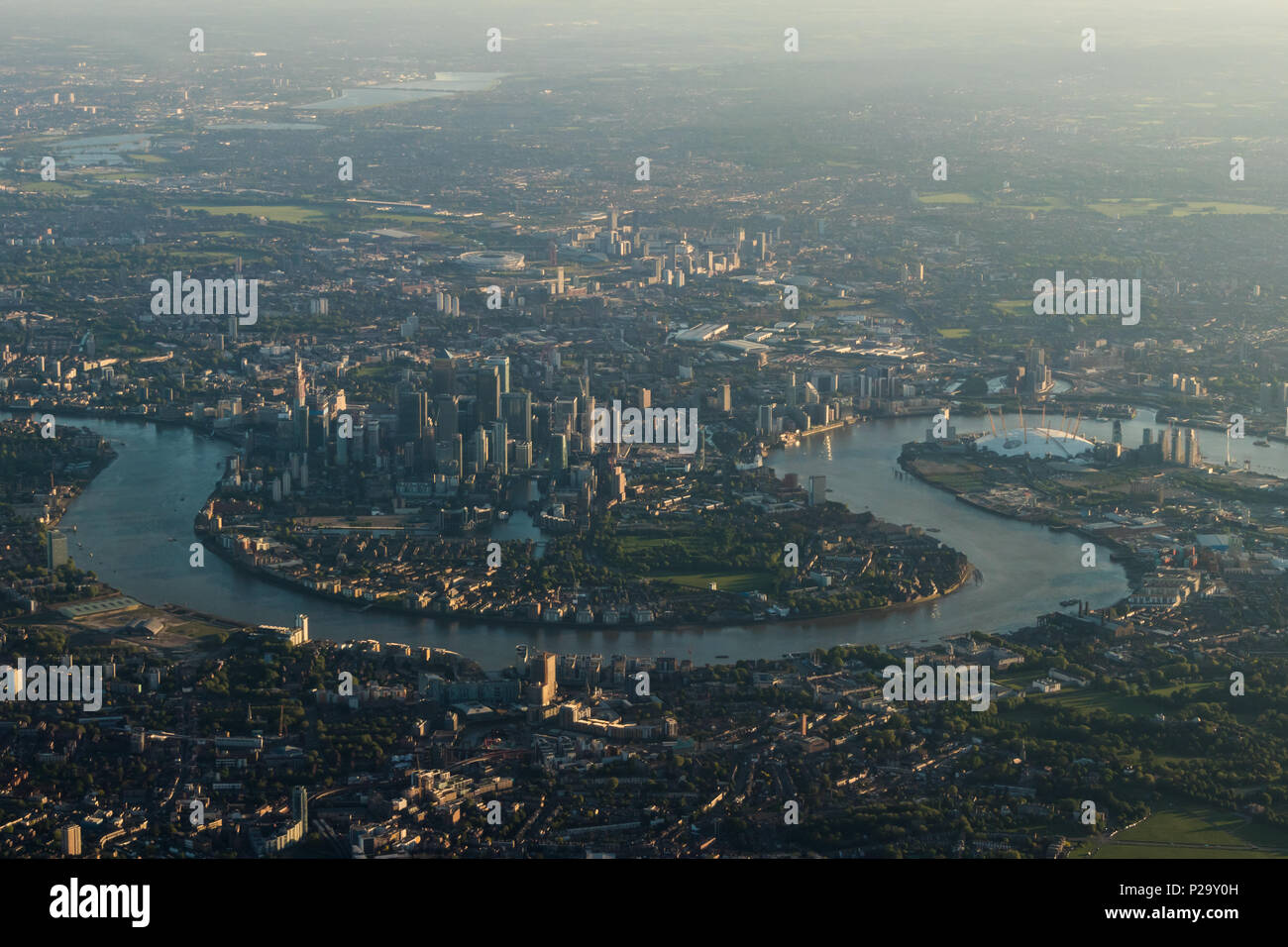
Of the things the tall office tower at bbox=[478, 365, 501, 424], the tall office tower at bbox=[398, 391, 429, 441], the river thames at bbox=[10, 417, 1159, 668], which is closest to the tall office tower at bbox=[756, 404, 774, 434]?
the river thames at bbox=[10, 417, 1159, 668]

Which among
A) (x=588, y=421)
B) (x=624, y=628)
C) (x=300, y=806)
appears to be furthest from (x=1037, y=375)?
(x=300, y=806)

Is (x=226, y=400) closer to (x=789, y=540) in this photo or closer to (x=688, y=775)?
(x=789, y=540)

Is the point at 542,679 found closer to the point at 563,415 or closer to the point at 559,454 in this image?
the point at 559,454

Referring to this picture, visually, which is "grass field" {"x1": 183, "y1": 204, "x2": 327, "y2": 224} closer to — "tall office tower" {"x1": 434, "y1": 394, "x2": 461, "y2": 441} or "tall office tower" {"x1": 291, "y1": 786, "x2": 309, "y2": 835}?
"tall office tower" {"x1": 434, "y1": 394, "x2": 461, "y2": 441}

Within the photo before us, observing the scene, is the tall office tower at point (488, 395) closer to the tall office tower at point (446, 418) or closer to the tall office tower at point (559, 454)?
the tall office tower at point (446, 418)

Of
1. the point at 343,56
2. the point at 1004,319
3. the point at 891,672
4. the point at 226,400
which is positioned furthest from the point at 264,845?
the point at 343,56

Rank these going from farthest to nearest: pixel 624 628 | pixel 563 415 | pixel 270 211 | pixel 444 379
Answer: pixel 270 211 < pixel 444 379 < pixel 563 415 < pixel 624 628
